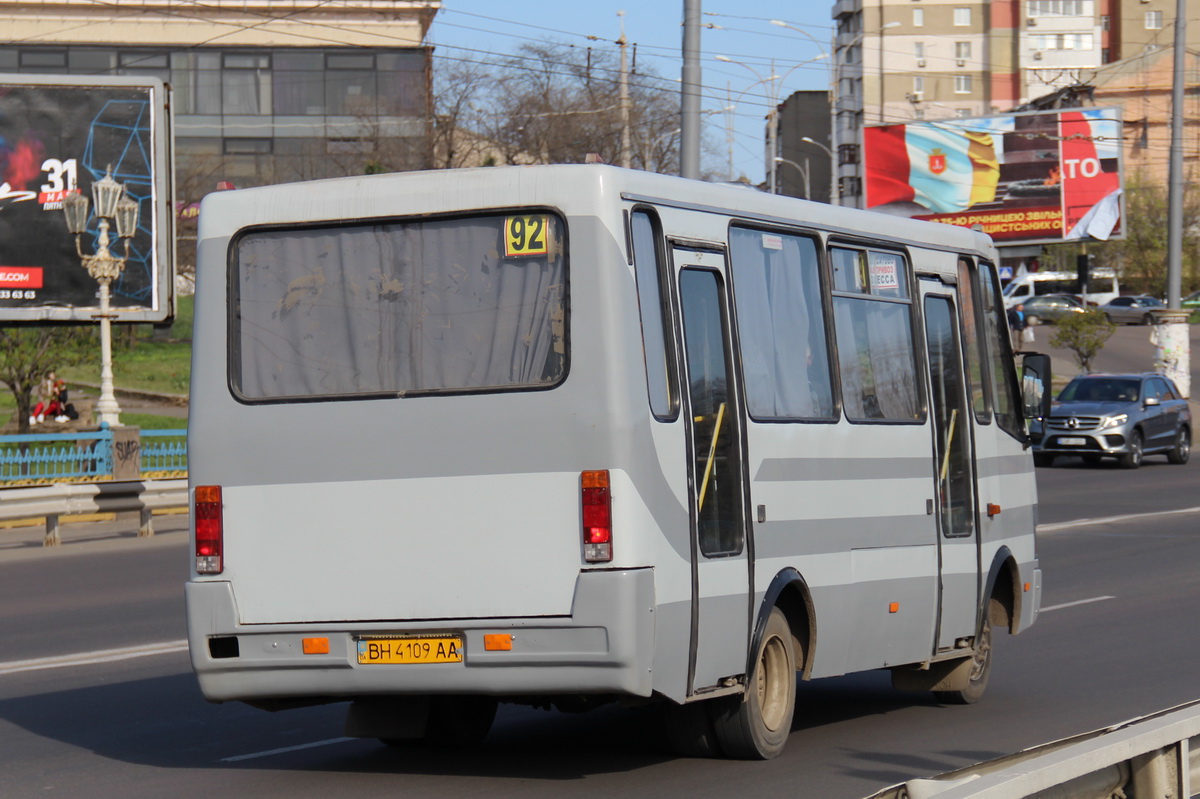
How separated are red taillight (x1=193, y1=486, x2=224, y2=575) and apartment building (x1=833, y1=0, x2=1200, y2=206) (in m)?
101

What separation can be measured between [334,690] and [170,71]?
235 feet

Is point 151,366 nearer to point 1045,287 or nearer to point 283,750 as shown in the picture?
point 283,750

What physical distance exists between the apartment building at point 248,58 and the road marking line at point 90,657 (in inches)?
2435

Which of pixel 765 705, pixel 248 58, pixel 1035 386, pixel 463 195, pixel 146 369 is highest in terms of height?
pixel 248 58

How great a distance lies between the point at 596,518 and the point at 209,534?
172 cm

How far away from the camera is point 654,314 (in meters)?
7.08

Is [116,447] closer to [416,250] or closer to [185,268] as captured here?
[416,250]

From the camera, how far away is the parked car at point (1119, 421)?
31156 millimetres

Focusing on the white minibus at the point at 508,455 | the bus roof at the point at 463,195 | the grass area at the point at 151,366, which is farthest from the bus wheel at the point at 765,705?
the grass area at the point at 151,366

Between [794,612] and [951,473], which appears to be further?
[951,473]

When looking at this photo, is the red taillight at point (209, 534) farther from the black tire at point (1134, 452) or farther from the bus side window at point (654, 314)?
the black tire at point (1134, 452)

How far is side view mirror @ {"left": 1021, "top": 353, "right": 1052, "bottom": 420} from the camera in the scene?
10242 mm

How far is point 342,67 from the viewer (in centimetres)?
7419

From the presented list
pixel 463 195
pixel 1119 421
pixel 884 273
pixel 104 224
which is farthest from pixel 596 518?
pixel 1119 421
